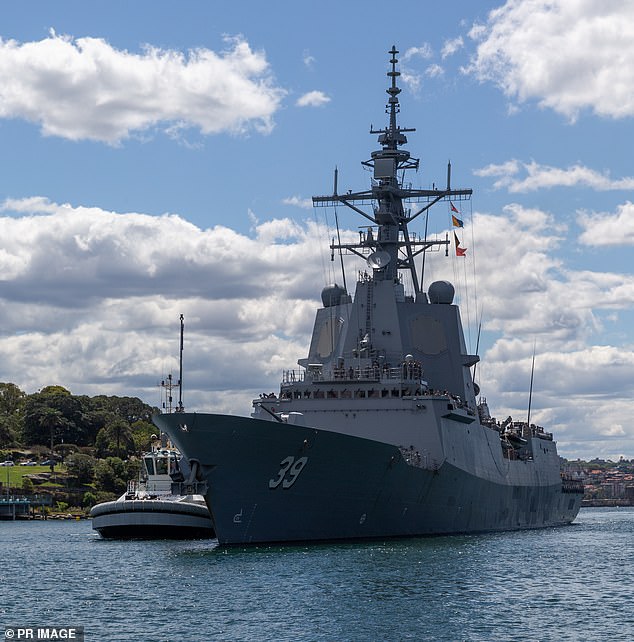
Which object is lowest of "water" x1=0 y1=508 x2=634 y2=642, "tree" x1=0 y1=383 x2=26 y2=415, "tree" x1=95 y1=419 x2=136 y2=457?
"water" x1=0 y1=508 x2=634 y2=642

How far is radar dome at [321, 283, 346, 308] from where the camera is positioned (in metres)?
51.1

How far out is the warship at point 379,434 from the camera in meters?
36.5

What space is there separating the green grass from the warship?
218 ft

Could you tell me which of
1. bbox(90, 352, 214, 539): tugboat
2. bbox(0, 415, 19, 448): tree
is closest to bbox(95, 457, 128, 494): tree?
bbox(0, 415, 19, 448): tree

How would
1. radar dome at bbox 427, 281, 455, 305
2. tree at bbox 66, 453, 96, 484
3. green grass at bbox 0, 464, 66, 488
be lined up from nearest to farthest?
radar dome at bbox 427, 281, 455, 305 < tree at bbox 66, 453, 96, 484 < green grass at bbox 0, 464, 66, 488

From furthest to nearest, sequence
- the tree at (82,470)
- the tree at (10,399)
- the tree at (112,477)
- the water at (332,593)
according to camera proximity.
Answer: the tree at (10,399), the tree at (82,470), the tree at (112,477), the water at (332,593)

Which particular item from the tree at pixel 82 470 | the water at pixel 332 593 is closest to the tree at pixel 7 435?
the tree at pixel 82 470

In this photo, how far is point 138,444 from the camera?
128625mm

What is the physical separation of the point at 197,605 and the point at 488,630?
6.92 metres

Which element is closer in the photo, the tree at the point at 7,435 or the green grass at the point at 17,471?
the green grass at the point at 17,471

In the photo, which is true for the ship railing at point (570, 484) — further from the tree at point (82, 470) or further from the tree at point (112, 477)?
the tree at point (82, 470)

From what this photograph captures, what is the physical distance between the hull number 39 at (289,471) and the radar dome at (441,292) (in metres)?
16.5

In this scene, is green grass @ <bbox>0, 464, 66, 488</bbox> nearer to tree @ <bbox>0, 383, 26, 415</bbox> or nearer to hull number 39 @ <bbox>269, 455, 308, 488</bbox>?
tree @ <bbox>0, 383, 26, 415</bbox>

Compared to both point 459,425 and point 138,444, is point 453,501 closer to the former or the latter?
point 459,425
